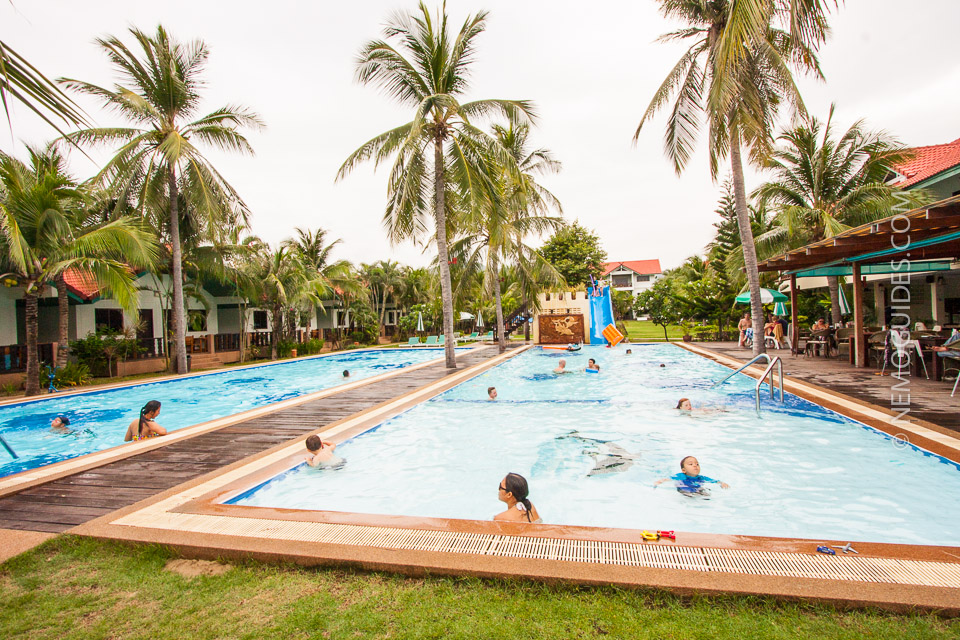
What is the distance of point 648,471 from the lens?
6.29 metres

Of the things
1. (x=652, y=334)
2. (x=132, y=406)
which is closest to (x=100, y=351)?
(x=132, y=406)

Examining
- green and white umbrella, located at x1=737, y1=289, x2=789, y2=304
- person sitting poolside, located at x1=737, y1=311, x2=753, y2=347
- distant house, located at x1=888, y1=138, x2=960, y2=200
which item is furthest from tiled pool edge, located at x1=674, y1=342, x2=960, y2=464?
distant house, located at x1=888, y1=138, x2=960, y2=200

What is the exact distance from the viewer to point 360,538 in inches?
133

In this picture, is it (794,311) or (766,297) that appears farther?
(766,297)

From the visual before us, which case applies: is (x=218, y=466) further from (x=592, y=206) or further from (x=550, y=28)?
(x=592, y=206)

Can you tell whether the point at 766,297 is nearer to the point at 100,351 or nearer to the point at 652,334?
the point at 652,334

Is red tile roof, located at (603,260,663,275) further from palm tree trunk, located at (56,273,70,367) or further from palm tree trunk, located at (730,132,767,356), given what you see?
palm tree trunk, located at (56,273,70,367)

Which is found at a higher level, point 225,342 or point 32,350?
point 32,350

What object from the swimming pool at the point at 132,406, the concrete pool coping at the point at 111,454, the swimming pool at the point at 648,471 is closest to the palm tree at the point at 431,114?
the swimming pool at the point at 132,406

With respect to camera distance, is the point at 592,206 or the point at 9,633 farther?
the point at 592,206

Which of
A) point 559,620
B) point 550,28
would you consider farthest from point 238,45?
point 559,620

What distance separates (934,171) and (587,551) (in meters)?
19.3

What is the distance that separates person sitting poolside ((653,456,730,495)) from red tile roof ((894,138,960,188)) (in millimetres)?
15189

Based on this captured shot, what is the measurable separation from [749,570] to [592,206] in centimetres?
3737
